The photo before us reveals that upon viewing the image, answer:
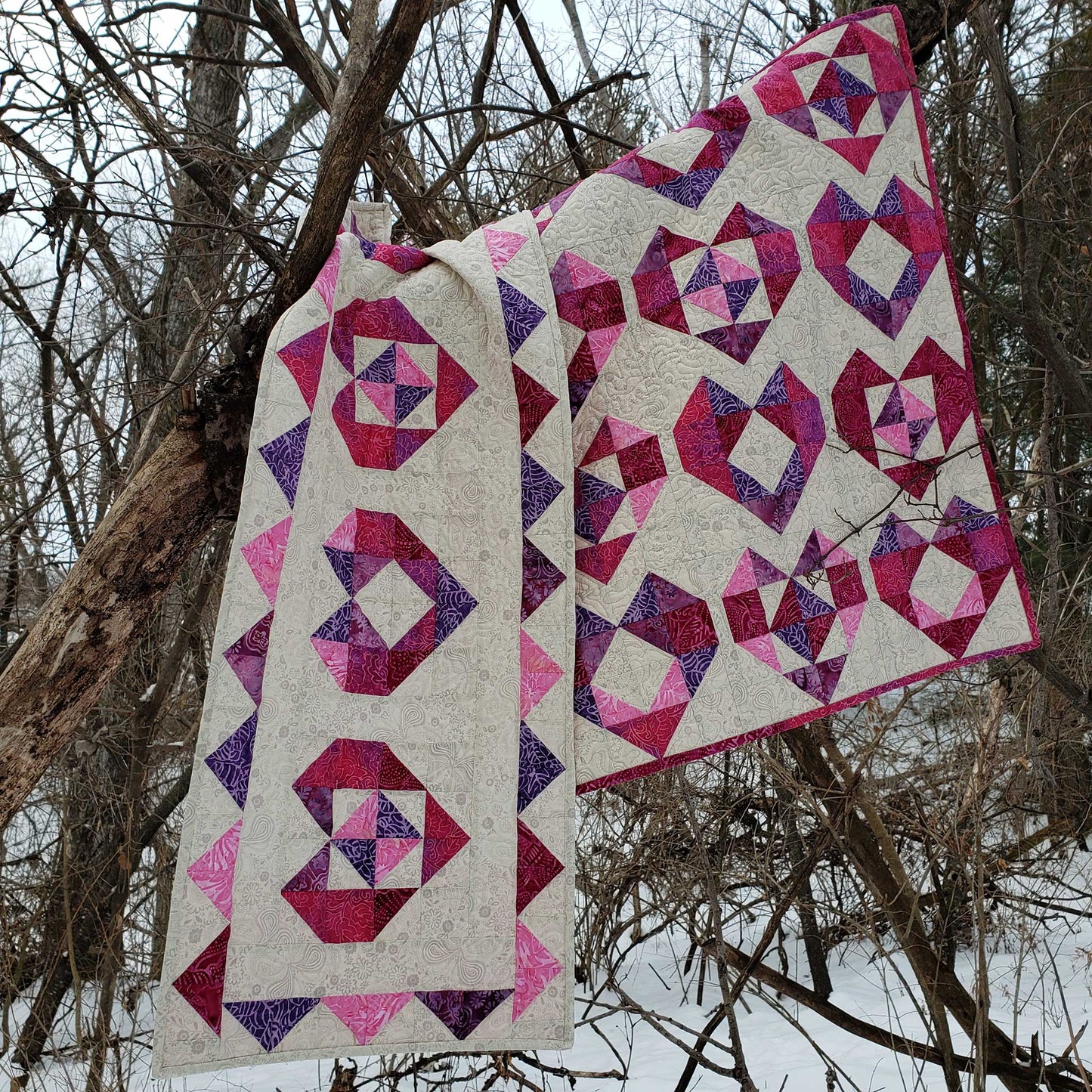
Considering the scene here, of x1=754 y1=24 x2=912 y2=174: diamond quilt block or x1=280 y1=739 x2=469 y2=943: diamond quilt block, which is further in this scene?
x1=754 y1=24 x2=912 y2=174: diamond quilt block

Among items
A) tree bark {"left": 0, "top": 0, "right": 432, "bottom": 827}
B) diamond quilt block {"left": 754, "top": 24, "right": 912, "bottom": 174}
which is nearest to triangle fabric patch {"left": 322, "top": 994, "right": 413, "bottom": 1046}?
tree bark {"left": 0, "top": 0, "right": 432, "bottom": 827}

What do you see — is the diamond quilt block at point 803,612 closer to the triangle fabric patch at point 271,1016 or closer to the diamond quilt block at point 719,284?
the diamond quilt block at point 719,284

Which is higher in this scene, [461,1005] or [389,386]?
[389,386]

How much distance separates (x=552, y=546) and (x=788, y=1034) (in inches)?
104

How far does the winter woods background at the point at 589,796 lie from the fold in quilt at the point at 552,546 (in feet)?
0.76

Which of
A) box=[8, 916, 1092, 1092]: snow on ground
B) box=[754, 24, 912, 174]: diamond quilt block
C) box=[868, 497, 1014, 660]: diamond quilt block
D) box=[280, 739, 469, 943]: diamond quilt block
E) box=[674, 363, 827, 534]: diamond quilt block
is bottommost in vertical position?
box=[8, 916, 1092, 1092]: snow on ground

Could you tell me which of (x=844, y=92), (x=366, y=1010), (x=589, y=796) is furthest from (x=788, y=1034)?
(x=844, y=92)

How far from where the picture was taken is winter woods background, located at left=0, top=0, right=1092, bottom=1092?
1.64m

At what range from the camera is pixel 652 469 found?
157 centimetres

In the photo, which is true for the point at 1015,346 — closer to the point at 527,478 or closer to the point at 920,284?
the point at 920,284

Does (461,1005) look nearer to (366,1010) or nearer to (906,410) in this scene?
(366,1010)

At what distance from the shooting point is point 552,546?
1.48 metres

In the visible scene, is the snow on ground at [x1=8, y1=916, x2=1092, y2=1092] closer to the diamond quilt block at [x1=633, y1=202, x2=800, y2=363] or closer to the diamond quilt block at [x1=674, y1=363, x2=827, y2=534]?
the diamond quilt block at [x1=674, y1=363, x2=827, y2=534]

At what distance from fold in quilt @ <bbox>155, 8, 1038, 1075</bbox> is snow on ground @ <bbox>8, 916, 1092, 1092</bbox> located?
1457mm
